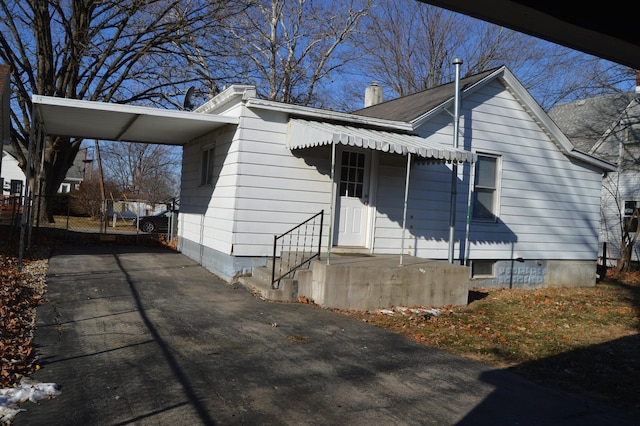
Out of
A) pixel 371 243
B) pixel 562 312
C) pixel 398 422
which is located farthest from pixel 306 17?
pixel 398 422

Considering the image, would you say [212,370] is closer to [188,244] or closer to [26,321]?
[26,321]

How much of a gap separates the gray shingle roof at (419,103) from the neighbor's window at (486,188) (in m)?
1.71

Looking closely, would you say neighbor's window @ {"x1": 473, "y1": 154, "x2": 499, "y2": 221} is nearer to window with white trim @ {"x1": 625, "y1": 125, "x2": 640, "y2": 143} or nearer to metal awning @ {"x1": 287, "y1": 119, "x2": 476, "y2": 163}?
metal awning @ {"x1": 287, "y1": 119, "x2": 476, "y2": 163}

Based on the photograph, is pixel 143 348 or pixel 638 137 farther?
pixel 638 137

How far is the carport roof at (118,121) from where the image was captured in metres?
8.97

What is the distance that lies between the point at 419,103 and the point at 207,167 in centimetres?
519

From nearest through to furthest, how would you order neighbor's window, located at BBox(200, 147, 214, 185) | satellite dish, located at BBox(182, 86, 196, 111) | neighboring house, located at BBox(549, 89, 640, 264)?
neighbor's window, located at BBox(200, 147, 214, 185) < satellite dish, located at BBox(182, 86, 196, 111) < neighboring house, located at BBox(549, 89, 640, 264)

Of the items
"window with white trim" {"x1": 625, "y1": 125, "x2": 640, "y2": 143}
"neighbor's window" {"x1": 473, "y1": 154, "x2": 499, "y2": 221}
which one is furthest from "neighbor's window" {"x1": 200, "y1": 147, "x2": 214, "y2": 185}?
"window with white trim" {"x1": 625, "y1": 125, "x2": 640, "y2": 143}

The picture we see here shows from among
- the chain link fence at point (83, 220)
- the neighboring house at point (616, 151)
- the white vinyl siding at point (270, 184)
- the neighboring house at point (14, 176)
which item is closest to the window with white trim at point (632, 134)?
the neighboring house at point (616, 151)

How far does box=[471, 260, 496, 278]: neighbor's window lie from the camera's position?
12383 millimetres

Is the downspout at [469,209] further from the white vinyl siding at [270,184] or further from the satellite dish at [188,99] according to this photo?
the satellite dish at [188,99]

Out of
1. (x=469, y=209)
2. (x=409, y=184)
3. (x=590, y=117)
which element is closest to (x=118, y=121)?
(x=409, y=184)

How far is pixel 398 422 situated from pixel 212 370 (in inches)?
74.5

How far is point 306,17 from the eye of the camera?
23.6 m
